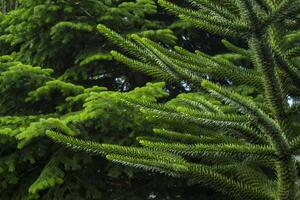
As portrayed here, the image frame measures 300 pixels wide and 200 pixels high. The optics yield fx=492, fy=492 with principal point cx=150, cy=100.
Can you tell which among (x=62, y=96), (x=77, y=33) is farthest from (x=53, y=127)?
(x=77, y=33)

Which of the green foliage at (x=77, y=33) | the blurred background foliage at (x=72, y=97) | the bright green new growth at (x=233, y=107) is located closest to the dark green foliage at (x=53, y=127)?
the blurred background foliage at (x=72, y=97)

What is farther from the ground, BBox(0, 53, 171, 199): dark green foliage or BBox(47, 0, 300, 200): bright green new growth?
BBox(47, 0, 300, 200): bright green new growth

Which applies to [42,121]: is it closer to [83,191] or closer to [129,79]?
[83,191]

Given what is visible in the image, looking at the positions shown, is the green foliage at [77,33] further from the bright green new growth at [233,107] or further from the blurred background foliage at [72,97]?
the bright green new growth at [233,107]

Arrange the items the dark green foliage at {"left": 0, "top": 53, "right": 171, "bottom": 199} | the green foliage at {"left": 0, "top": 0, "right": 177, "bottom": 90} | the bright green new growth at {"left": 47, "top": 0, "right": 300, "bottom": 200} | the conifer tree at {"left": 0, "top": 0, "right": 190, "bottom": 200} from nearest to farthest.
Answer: the bright green new growth at {"left": 47, "top": 0, "right": 300, "bottom": 200} < the dark green foliage at {"left": 0, "top": 53, "right": 171, "bottom": 199} < the conifer tree at {"left": 0, "top": 0, "right": 190, "bottom": 200} < the green foliage at {"left": 0, "top": 0, "right": 177, "bottom": 90}

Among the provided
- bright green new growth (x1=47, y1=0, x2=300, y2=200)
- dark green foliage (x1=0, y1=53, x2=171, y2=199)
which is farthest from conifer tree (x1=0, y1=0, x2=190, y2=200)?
bright green new growth (x1=47, y1=0, x2=300, y2=200)

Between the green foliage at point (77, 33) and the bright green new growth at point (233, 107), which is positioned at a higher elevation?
the bright green new growth at point (233, 107)

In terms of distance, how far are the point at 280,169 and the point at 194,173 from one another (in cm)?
44

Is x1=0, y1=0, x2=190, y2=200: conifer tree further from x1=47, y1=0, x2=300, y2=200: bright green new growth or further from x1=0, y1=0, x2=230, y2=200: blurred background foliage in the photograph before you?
x1=47, y1=0, x2=300, y2=200: bright green new growth

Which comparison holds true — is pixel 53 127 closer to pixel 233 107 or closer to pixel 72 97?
pixel 72 97

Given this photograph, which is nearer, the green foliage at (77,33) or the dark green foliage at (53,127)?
the dark green foliage at (53,127)

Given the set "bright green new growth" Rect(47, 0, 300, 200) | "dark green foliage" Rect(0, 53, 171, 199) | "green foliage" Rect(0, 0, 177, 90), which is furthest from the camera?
"green foliage" Rect(0, 0, 177, 90)

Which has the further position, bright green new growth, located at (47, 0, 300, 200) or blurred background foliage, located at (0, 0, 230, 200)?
blurred background foliage, located at (0, 0, 230, 200)

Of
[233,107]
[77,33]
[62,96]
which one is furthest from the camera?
[77,33]
